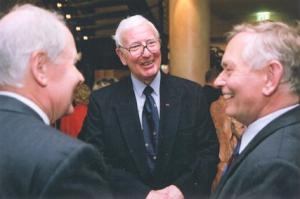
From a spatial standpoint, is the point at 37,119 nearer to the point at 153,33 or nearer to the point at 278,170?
the point at 278,170

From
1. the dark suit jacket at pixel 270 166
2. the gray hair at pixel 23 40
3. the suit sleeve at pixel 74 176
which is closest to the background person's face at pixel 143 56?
the dark suit jacket at pixel 270 166

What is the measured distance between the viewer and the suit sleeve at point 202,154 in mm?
2516

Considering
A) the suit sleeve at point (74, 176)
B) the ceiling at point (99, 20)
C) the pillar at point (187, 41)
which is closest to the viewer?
the suit sleeve at point (74, 176)

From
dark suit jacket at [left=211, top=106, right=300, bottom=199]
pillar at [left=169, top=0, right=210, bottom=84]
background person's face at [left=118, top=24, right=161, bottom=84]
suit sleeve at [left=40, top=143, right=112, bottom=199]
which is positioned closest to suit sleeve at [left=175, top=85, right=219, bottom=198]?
background person's face at [left=118, top=24, right=161, bottom=84]

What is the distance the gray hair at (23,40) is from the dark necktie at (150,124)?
1.19 metres

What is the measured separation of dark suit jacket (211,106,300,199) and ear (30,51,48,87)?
0.66 meters

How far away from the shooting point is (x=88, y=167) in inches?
50.4

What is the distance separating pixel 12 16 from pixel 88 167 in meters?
0.47

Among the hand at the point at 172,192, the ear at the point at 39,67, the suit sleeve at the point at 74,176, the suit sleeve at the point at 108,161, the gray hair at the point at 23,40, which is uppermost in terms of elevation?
the gray hair at the point at 23,40

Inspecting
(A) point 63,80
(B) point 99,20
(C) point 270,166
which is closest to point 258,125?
(C) point 270,166

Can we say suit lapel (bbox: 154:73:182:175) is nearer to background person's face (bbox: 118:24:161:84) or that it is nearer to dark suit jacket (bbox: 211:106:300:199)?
background person's face (bbox: 118:24:161:84)

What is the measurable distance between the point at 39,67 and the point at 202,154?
1369 mm

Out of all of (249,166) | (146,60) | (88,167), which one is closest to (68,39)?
(88,167)

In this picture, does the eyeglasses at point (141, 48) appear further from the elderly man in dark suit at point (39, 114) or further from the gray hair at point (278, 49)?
the elderly man in dark suit at point (39, 114)
